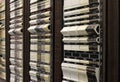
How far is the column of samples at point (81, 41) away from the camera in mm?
1248

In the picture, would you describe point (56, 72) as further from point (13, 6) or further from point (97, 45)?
point (13, 6)

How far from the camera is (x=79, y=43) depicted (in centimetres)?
138

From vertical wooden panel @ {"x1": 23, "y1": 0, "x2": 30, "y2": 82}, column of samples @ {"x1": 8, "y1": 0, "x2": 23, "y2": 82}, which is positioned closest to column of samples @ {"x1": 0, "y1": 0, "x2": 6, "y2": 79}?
column of samples @ {"x1": 8, "y1": 0, "x2": 23, "y2": 82}

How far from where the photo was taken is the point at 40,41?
185 cm

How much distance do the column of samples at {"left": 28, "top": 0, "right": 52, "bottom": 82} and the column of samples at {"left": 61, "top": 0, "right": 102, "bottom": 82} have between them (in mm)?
243

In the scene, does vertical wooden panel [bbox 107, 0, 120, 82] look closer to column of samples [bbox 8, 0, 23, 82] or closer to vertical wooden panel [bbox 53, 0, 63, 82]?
vertical wooden panel [bbox 53, 0, 63, 82]

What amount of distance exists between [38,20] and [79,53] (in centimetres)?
61

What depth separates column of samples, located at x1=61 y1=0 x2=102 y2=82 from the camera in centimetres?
125

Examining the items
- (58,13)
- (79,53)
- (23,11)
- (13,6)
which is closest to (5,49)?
(13,6)

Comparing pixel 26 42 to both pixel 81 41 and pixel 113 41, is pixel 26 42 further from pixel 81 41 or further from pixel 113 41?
pixel 113 41

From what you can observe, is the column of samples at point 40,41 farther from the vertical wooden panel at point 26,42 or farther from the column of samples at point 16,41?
the column of samples at point 16,41

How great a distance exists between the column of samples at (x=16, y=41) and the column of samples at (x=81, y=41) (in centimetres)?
77

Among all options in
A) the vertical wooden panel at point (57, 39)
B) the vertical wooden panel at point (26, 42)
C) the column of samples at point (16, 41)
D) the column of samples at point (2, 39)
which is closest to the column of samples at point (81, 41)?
the vertical wooden panel at point (57, 39)

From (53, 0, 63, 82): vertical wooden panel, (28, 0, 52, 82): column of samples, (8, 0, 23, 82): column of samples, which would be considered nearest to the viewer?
(53, 0, 63, 82): vertical wooden panel
